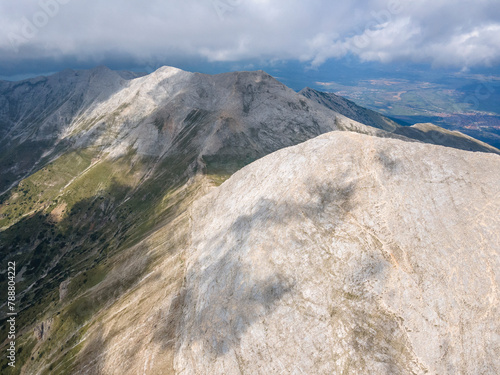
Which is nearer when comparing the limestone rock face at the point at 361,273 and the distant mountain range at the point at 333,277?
the limestone rock face at the point at 361,273

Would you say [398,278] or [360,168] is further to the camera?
[360,168]

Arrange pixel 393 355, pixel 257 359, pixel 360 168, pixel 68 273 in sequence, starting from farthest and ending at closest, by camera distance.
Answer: pixel 68 273 < pixel 360 168 < pixel 257 359 < pixel 393 355

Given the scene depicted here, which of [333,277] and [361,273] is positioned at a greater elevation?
[361,273]

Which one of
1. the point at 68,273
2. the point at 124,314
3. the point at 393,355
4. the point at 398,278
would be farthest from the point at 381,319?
the point at 68,273

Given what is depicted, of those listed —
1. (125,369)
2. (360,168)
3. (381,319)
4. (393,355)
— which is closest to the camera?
(393,355)

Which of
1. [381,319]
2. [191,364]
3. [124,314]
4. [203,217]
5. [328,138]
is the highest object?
[328,138]

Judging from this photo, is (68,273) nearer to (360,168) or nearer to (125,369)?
(125,369)

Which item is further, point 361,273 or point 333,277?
point 333,277

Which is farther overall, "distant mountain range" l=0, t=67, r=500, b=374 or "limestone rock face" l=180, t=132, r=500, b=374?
"distant mountain range" l=0, t=67, r=500, b=374
